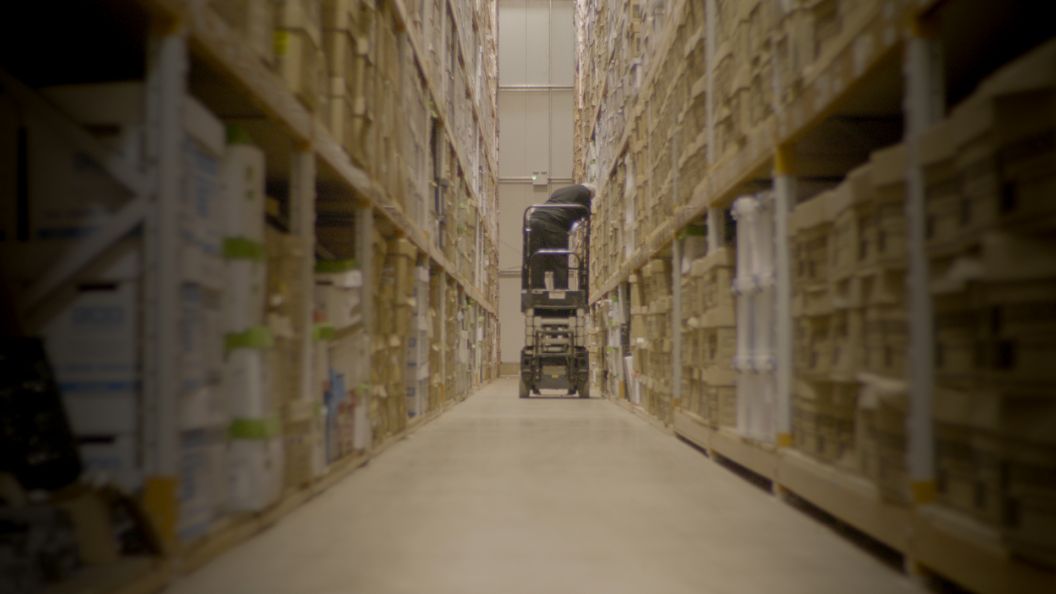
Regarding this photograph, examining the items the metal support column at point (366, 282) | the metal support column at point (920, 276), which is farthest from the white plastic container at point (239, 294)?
the metal support column at point (920, 276)

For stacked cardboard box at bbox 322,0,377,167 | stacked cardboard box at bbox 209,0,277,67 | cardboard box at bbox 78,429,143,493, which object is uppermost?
stacked cardboard box at bbox 322,0,377,167

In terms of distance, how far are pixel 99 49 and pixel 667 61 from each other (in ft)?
15.9

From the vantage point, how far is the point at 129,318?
243 cm

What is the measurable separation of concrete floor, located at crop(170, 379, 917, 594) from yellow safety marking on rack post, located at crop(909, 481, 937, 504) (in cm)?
27

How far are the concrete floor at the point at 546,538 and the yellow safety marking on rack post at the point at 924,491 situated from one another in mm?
274

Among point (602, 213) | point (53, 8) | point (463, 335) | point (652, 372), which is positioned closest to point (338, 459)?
point (53, 8)

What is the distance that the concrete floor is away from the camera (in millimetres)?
2492

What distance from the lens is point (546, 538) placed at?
310 centimetres

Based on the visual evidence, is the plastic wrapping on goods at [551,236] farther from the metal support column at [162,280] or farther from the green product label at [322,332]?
the metal support column at [162,280]

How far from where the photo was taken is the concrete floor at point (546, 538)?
98.1 inches

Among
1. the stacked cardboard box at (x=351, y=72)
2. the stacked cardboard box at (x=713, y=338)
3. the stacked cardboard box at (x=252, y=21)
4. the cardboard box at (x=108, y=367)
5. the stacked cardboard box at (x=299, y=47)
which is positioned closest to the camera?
the cardboard box at (x=108, y=367)

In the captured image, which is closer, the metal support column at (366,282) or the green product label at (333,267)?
the green product label at (333,267)

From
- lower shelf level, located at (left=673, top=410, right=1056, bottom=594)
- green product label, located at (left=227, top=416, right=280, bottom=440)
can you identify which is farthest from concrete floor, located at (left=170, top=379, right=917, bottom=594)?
green product label, located at (left=227, top=416, right=280, bottom=440)

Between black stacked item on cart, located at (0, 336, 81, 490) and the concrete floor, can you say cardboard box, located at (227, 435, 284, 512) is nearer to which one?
the concrete floor
